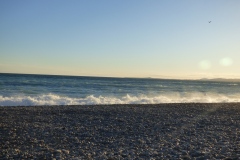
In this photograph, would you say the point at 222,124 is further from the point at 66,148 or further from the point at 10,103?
the point at 10,103

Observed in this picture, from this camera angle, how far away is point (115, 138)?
11102mm

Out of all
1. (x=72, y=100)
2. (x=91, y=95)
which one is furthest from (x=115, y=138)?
(x=91, y=95)

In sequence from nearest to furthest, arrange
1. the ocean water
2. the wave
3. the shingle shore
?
the shingle shore → the wave → the ocean water

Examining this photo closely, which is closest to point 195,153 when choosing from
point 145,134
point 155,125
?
point 145,134

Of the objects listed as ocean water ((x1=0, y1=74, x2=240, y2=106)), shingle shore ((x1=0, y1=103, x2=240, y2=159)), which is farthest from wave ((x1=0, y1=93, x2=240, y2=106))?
shingle shore ((x1=0, y1=103, x2=240, y2=159))

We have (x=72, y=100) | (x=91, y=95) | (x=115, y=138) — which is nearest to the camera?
(x=115, y=138)

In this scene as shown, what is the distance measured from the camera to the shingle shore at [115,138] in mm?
8797

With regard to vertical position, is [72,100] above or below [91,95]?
below

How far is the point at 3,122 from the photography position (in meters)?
14.4

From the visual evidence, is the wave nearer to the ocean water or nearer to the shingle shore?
the ocean water

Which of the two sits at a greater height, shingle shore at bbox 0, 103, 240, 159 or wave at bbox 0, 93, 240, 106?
shingle shore at bbox 0, 103, 240, 159

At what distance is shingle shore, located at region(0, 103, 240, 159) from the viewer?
28.9 ft

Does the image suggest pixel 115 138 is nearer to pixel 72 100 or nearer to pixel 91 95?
pixel 72 100

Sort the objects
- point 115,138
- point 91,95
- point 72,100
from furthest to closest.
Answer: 1. point 91,95
2. point 72,100
3. point 115,138
